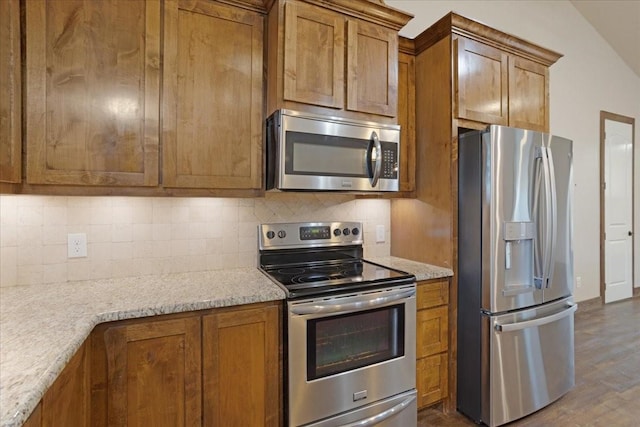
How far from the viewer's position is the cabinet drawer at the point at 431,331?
211 centimetres

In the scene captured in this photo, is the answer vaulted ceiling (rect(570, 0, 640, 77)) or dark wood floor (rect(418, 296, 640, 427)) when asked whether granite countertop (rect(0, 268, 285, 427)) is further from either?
vaulted ceiling (rect(570, 0, 640, 77))

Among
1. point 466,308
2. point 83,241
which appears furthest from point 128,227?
point 466,308

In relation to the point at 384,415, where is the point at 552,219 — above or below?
above

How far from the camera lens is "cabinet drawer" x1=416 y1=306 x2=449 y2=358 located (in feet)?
6.93

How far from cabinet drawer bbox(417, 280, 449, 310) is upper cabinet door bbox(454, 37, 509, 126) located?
1.08 meters

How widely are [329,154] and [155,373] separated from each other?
135 cm

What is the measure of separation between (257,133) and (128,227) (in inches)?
35.4

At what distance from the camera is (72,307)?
1430mm

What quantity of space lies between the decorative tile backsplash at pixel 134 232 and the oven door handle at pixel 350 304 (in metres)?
0.67

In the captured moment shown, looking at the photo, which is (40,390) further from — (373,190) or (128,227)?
(373,190)

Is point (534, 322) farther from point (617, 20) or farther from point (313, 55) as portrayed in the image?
point (617, 20)

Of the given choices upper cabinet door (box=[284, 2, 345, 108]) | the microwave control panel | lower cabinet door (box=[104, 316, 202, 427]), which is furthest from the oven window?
upper cabinet door (box=[284, 2, 345, 108])

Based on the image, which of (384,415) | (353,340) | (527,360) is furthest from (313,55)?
(527,360)

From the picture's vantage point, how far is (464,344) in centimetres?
220
